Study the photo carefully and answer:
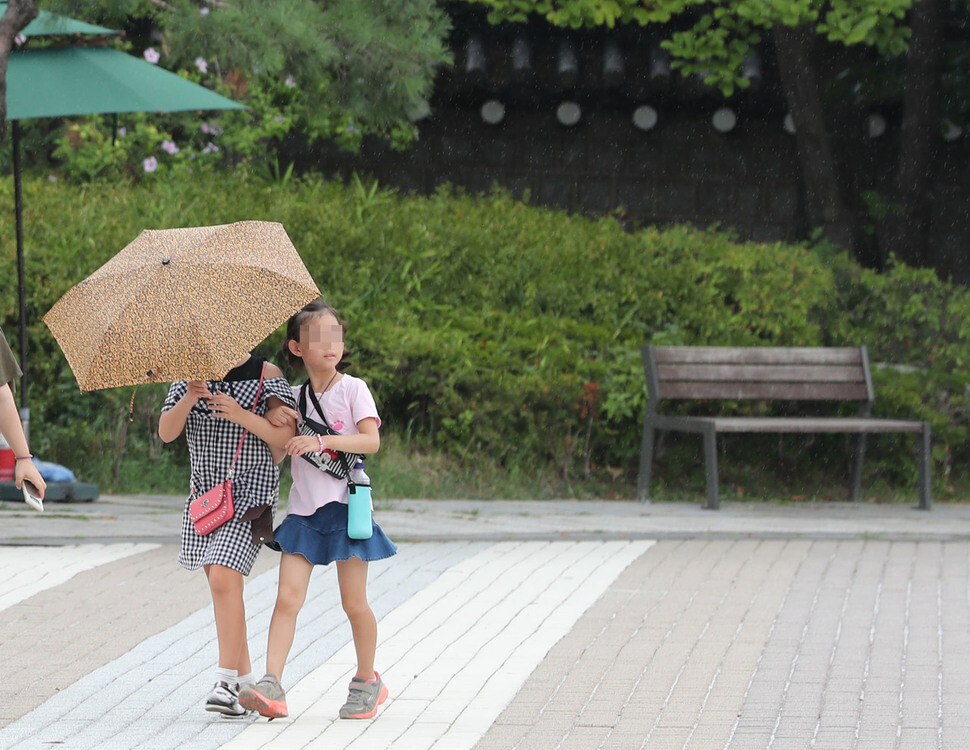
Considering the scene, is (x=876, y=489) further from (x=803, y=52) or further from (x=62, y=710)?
(x=62, y=710)

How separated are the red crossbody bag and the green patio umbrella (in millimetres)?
4158

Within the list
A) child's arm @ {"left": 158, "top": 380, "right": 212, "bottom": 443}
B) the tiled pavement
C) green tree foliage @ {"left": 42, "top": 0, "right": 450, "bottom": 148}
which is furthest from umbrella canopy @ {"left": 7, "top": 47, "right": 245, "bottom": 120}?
child's arm @ {"left": 158, "top": 380, "right": 212, "bottom": 443}

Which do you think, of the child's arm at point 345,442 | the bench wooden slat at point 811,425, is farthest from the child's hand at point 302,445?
the bench wooden slat at point 811,425

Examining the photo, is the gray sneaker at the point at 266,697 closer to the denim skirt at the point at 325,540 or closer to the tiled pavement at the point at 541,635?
the tiled pavement at the point at 541,635

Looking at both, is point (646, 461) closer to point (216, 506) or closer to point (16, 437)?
point (216, 506)

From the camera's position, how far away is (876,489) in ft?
33.2

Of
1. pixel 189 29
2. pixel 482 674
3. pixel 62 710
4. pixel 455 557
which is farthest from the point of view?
pixel 189 29

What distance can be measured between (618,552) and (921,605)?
171cm

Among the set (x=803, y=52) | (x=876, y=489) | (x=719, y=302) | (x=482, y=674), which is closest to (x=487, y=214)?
(x=719, y=302)

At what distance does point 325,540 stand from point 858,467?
19.9 ft

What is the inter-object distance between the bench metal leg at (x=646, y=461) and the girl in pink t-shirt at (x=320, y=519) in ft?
17.2

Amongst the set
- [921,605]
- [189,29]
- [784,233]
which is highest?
[189,29]

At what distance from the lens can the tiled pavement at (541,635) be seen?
14.5ft

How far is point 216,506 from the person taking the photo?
4395 mm
